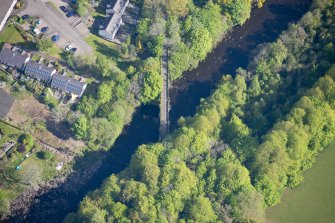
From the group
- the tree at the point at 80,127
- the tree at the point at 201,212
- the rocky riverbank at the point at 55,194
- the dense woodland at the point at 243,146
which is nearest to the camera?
the tree at the point at 201,212

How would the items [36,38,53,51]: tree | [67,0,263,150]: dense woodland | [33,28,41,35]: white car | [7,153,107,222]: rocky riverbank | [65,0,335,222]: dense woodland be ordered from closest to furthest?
[65,0,335,222]: dense woodland < [7,153,107,222]: rocky riverbank < [67,0,263,150]: dense woodland < [36,38,53,51]: tree < [33,28,41,35]: white car

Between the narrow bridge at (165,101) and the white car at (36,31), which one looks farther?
the white car at (36,31)

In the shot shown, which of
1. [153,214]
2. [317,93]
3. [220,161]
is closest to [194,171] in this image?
[220,161]

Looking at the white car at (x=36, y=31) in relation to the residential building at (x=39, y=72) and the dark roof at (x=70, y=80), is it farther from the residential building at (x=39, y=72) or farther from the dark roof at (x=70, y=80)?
the dark roof at (x=70, y=80)

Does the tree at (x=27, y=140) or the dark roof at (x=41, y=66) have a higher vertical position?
the dark roof at (x=41, y=66)

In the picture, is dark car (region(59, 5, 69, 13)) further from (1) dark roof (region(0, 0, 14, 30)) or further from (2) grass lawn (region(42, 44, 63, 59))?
(1) dark roof (region(0, 0, 14, 30))

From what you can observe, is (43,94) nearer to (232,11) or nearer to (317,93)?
(232,11)

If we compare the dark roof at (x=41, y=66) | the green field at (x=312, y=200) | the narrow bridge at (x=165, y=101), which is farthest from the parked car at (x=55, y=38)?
the green field at (x=312, y=200)

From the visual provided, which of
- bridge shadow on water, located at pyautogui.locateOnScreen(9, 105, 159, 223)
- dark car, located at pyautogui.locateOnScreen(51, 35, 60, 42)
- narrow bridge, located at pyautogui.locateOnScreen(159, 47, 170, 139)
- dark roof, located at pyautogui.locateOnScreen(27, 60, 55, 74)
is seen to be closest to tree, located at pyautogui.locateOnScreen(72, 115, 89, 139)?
bridge shadow on water, located at pyautogui.locateOnScreen(9, 105, 159, 223)

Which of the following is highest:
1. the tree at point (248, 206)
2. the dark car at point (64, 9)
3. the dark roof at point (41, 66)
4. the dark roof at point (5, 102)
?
the tree at point (248, 206)
